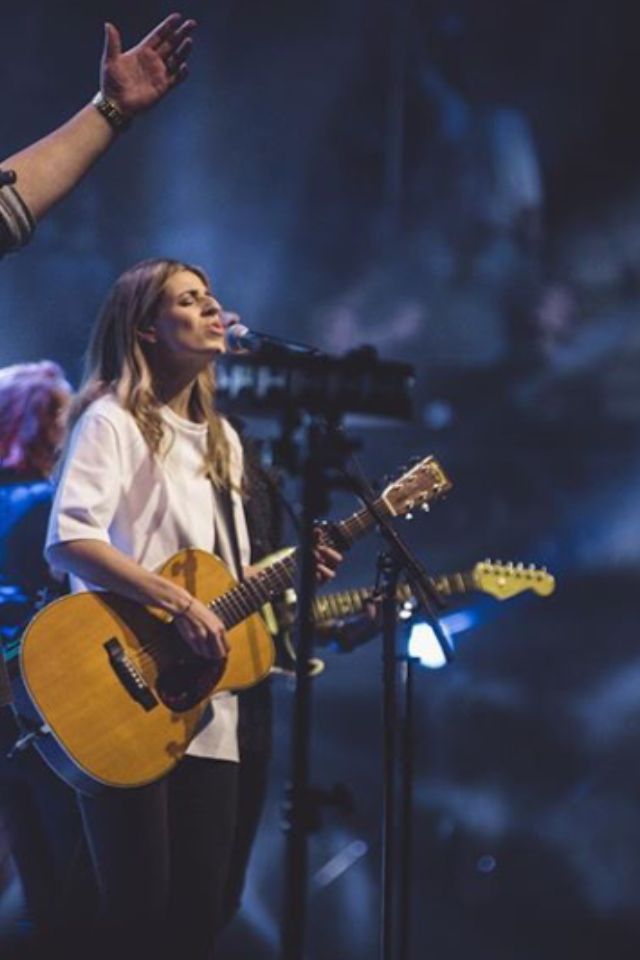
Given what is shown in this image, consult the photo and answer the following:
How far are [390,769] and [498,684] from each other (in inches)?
101

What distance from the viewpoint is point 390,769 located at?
2834 millimetres

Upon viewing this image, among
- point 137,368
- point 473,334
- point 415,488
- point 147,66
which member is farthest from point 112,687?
point 473,334

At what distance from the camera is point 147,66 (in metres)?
2.42

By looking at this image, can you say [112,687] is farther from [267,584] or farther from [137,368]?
[137,368]

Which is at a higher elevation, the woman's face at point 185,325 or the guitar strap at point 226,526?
the woman's face at point 185,325

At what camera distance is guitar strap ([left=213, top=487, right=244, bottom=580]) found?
3.34m

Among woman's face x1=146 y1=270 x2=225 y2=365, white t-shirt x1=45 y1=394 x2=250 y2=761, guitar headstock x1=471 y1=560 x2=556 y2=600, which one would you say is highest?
woman's face x1=146 y1=270 x2=225 y2=365

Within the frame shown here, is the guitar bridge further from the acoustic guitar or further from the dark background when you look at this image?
the dark background

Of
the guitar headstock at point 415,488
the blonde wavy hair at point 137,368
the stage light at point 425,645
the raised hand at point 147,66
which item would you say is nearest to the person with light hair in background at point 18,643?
the blonde wavy hair at point 137,368

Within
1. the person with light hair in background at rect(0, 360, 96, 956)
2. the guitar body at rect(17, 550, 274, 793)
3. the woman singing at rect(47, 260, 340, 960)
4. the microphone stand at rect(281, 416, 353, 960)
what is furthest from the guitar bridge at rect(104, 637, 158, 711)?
the microphone stand at rect(281, 416, 353, 960)

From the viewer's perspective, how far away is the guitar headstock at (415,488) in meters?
3.38

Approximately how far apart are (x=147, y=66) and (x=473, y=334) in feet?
10.4

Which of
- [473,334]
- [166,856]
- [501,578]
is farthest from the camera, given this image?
[473,334]

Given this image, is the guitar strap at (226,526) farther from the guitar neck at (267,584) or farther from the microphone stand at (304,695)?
the microphone stand at (304,695)
